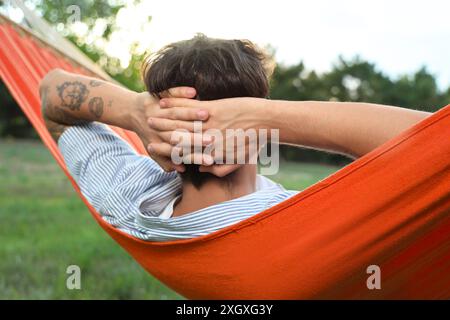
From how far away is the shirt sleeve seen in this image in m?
1.40

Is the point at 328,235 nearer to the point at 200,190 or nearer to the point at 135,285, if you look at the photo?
the point at 200,190

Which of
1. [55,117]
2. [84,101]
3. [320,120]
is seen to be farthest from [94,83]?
[320,120]

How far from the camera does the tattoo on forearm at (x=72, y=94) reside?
147 cm

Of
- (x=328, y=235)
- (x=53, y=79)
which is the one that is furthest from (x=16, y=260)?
(x=328, y=235)

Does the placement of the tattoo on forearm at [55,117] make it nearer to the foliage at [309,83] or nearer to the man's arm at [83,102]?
the man's arm at [83,102]

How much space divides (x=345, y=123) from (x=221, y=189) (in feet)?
1.05

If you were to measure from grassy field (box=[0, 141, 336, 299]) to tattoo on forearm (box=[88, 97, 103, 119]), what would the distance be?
1354 millimetres

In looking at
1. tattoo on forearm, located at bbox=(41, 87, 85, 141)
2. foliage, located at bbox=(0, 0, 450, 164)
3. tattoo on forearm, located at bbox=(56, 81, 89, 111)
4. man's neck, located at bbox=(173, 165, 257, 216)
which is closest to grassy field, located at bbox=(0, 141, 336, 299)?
tattoo on forearm, located at bbox=(41, 87, 85, 141)

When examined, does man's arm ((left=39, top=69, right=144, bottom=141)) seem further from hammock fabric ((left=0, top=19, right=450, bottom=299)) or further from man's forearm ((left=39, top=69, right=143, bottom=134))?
hammock fabric ((left=0, top=19, right=450, bottom=299))

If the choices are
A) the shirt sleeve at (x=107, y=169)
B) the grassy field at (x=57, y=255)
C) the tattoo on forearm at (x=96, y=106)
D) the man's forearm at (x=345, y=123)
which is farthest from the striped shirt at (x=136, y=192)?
the grassy field at (x=57, y=255)

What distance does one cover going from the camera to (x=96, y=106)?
1.44 m

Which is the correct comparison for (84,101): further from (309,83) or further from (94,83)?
(309,83)

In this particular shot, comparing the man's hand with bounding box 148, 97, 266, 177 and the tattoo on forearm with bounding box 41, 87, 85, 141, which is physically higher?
the tattoo on forearm with bounding box 41, 87, 85, 141

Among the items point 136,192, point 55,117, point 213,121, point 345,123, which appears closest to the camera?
point 345,123
